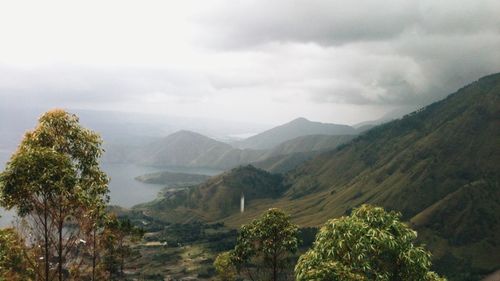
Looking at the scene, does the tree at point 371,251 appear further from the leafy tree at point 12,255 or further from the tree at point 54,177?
the leafy tree at point 12,255

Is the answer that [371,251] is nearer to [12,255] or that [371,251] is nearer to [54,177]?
[54,177]

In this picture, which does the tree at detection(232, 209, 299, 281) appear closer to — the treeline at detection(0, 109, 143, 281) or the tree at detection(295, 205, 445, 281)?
the tree at detection(295, 205, 445, 281)

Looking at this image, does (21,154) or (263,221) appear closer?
(21,154)

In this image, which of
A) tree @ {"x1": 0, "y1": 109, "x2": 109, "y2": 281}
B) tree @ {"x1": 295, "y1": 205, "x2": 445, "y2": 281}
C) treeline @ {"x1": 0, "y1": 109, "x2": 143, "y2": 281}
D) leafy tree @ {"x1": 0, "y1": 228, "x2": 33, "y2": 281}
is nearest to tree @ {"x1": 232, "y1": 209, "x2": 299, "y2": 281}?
tree @ {"x1": 295, "y1": 205, "x2": 445, "y2": 281}

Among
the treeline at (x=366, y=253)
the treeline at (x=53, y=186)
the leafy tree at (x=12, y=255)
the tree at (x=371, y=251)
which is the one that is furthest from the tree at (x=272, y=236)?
the leafy tree at (x=12, y=255)

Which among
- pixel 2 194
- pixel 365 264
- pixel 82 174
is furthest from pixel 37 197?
pixel 365 264

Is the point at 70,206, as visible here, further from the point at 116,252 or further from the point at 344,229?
the point at 116,252
